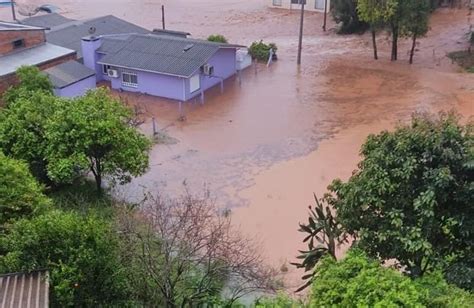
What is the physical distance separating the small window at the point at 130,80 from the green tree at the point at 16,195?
17722mm

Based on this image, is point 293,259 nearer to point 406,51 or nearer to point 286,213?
point 286,213

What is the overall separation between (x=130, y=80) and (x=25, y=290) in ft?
76.8

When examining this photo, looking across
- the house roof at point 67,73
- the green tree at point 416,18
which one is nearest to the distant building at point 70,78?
the house roof at point 67,73

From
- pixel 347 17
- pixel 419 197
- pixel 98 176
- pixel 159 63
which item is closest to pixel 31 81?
pixel 98 176

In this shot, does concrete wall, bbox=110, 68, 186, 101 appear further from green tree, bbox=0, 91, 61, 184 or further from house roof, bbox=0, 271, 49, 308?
house roof, bbox=0, 271, 49, 308

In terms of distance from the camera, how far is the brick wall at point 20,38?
3050 centimetres

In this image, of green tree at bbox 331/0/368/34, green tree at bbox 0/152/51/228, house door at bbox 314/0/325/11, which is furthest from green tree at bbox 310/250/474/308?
house door at bbox 314/0/325/11

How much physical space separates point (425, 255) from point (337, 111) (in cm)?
1987

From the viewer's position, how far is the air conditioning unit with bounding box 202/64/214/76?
33.4m

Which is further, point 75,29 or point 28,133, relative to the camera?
point 75,29

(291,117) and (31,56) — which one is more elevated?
(31,56)

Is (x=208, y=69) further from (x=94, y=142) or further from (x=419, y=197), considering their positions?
(x=419, y=197)

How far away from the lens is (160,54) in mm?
33562

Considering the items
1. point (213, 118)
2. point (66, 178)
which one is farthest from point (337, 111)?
point (66, 178)
